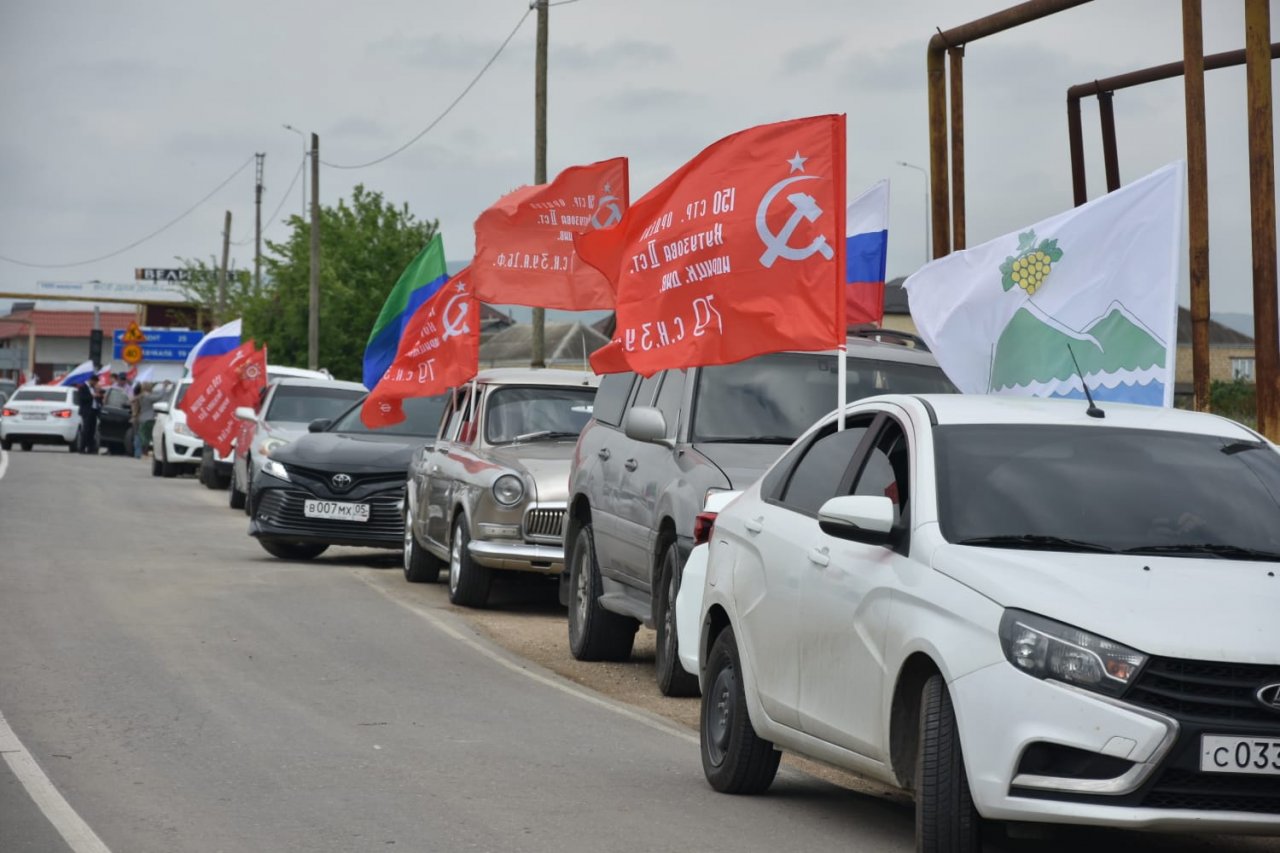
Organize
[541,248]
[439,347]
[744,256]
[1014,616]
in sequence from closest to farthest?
[1014,616] → [744,256] → [541,248] → [439,347]

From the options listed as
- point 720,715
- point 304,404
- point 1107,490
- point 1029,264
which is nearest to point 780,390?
point 1029,264

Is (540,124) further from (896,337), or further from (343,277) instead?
(343,277)

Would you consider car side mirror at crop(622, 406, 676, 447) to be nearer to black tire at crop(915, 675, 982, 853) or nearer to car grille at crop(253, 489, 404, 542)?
black tire at crop(915, 675, 982, 853)

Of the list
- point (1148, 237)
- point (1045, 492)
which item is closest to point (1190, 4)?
point (1148, 237)

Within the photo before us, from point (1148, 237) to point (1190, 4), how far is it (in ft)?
9.62

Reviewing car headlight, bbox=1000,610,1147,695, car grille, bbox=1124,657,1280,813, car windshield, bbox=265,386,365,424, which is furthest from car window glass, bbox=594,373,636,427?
car windshield, bbox=265,386,365,424

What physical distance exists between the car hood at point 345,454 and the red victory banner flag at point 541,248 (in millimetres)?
1855

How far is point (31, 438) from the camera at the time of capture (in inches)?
1983

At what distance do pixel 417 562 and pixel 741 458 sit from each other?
24.2ft

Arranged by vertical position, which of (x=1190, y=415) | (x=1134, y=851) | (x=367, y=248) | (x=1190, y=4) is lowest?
(x=1134, y=851)

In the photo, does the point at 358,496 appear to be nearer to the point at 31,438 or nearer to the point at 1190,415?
the point at 1190,415

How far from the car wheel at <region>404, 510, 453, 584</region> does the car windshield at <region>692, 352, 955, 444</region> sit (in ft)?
21.2

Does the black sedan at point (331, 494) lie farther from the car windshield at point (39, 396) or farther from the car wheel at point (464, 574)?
the car windshield at point (39, 396)

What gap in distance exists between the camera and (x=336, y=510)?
18125 millimetres
